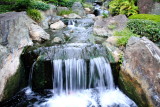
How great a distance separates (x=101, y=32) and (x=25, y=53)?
4.93 m

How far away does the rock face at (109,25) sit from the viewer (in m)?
7.71

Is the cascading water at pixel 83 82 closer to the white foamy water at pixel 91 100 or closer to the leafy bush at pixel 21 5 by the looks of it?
the white foamy water at pixel 91 100

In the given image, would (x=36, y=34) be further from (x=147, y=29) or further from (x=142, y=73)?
(x=147, y=29)

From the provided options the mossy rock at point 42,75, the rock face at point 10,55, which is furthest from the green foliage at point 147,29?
the rock face at point 10,55

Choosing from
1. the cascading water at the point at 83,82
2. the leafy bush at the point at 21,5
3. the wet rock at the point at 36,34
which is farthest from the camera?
the leafy bush at the point at 21,5

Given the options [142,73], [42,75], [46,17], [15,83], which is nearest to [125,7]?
[46,17]

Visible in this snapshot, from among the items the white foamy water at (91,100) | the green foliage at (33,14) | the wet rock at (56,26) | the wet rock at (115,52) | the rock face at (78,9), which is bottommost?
the white foamy water at (91,100)

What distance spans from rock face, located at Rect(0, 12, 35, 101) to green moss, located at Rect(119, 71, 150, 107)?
158 inches

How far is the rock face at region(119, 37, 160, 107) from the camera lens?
361 centimetres

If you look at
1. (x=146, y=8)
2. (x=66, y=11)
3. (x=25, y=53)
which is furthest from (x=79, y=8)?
(x=25, y=53)

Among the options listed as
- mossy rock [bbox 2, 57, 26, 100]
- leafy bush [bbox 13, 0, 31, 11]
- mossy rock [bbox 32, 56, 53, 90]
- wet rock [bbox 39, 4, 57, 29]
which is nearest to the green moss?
mossy rock [bbox 32, 56, 53, 90]

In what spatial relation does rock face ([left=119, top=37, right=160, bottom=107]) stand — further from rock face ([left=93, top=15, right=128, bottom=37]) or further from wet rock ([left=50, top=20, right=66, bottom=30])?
wet rock ([left=50, top=20, right=66, bottom=30])

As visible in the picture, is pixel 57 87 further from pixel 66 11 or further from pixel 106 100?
pixel 66 11

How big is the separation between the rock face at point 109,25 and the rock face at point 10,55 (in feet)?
16.0
